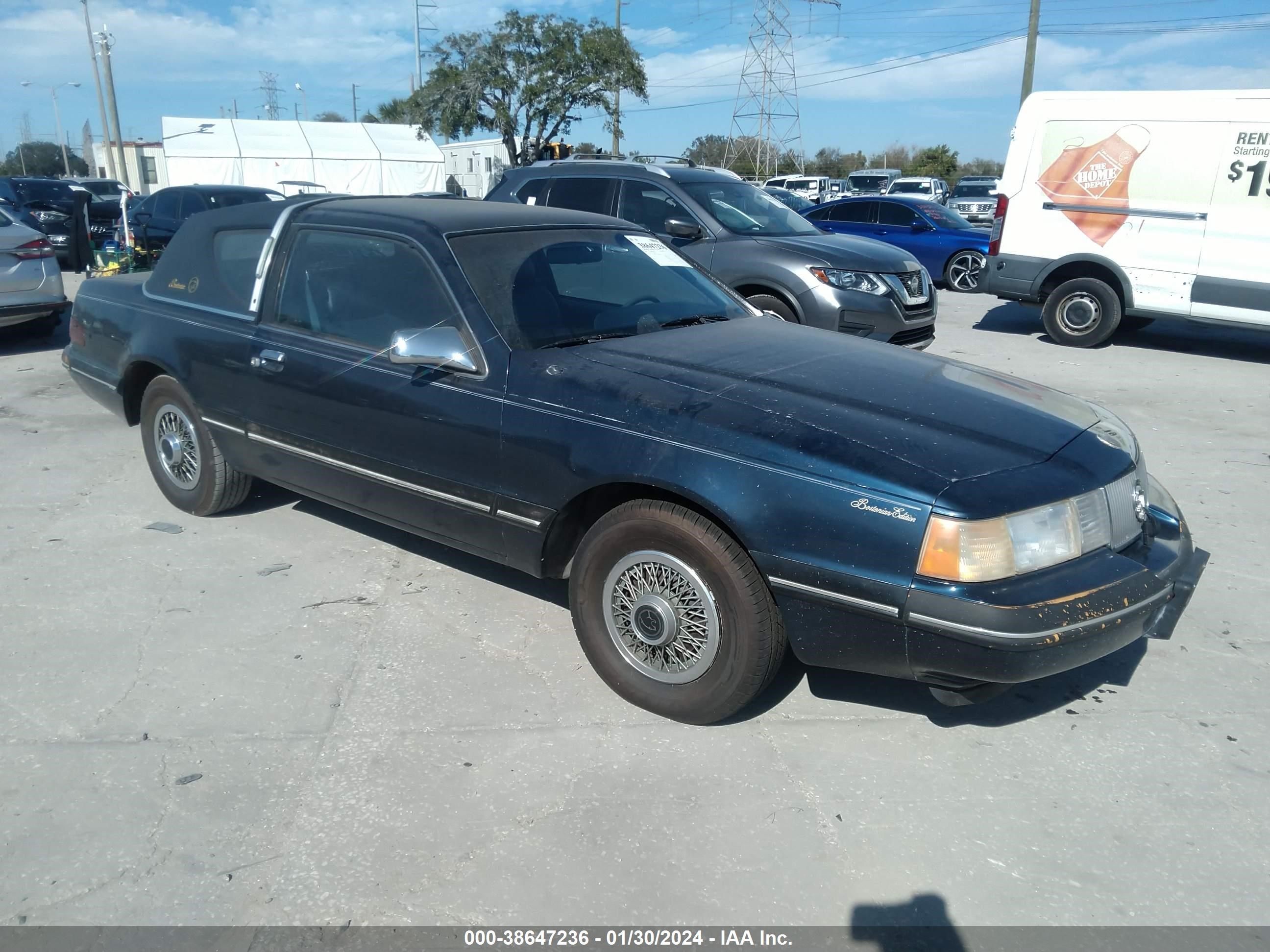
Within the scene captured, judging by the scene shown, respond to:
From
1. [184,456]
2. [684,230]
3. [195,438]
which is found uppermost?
[684,230]

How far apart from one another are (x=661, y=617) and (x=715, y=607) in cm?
21

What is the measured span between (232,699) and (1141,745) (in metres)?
3.17

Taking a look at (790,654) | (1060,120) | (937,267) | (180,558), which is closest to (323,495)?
(180,558)

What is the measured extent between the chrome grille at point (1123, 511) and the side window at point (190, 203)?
14.8 metres

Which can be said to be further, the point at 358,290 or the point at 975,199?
the point at 975,199

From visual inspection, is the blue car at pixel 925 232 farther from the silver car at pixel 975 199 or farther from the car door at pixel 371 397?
the car door at pixel 371 397

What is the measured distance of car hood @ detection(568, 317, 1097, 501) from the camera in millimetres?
2939

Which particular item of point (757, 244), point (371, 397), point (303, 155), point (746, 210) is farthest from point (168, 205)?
point (303, 155)

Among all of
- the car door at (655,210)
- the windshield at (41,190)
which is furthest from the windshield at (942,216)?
the windshield at (41,190)

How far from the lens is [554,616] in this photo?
4160mm

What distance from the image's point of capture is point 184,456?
16.9 ft

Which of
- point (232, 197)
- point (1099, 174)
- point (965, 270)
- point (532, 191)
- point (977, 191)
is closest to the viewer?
point (532, 191)

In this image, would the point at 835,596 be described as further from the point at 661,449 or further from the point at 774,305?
the point at 774,305

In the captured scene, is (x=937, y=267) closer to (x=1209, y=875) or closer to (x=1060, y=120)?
(x=1060, y=120)
